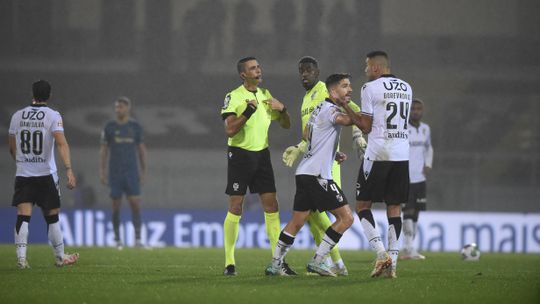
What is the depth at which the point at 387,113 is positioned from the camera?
1021 cm

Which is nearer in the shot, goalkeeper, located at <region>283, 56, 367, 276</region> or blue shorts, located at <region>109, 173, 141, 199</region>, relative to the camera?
goalkeeper, located at <region>283, 56, 367, 276</region>

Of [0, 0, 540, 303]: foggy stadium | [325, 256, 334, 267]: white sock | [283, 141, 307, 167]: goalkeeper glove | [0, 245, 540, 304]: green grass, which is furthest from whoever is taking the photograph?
[0, 0, 540, 303]: foggy stadium

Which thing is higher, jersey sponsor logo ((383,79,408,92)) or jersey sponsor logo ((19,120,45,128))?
jersey sponsor logo ((383,79,408,92))

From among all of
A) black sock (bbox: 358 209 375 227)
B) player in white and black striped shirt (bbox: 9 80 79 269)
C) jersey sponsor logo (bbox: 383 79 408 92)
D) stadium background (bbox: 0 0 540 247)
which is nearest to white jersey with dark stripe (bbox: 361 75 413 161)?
jersey sponsor logo (bbox: 383 79 408 92)

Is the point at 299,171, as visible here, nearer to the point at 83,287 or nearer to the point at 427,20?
the point at 83,287

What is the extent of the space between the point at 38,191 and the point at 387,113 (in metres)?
3.82

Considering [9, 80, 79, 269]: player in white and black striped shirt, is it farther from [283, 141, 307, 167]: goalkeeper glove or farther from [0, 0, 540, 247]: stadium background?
[0, 0, 540, 247]: stadium background

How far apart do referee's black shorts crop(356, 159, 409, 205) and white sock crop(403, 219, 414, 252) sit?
464 cm

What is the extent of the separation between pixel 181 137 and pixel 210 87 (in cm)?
117

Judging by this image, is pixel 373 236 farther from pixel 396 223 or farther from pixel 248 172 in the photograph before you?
pixel 248 172

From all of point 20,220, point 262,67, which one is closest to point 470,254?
point 20,220

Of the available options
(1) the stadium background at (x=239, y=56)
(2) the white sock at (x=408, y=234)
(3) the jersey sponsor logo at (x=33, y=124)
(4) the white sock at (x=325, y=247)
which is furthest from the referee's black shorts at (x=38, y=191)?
(1) the stadium background at (x=239, y=56)

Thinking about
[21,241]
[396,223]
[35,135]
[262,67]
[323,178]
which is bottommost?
[21,241]

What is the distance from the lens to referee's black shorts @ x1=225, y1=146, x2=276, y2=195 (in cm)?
1045
